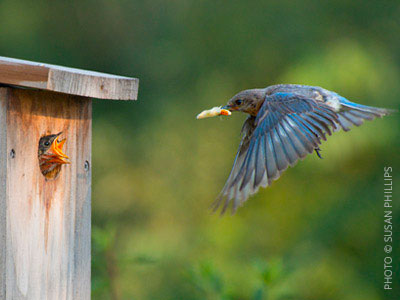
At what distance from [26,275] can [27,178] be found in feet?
1.08

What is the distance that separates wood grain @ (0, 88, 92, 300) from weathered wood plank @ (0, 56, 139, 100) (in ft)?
0.35

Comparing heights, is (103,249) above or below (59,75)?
below

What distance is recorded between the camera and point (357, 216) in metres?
5.94

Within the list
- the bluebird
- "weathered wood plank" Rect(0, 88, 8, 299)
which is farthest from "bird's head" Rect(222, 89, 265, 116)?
"weathered wood plank" Rect(0, 88, 8, 299)

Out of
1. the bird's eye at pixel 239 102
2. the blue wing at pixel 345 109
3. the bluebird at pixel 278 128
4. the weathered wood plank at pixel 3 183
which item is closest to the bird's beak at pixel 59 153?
the weathered wood plank at pixel 3 183

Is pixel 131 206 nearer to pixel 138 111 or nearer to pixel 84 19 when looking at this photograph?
pixel 138 111

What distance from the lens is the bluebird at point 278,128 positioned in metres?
2.89

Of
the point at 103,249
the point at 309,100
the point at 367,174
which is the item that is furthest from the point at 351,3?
the point at 103,249

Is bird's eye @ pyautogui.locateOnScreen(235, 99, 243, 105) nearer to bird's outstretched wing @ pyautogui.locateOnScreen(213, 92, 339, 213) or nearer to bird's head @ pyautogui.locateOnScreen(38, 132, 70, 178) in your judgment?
bird's outstretched wing @ pyautogui.locateOnScreen(213, 92, 339, 213)

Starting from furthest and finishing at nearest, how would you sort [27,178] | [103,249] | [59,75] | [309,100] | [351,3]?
[351,3], [309,100], [103,249], [27,178], [59,75]

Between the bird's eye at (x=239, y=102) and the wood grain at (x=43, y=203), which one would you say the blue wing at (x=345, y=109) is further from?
the wood grain at (x=43, y=203)

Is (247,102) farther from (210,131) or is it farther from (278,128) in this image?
(210,131)

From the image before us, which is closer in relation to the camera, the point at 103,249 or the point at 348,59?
the point at 103,249

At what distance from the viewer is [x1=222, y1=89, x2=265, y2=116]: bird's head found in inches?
140
